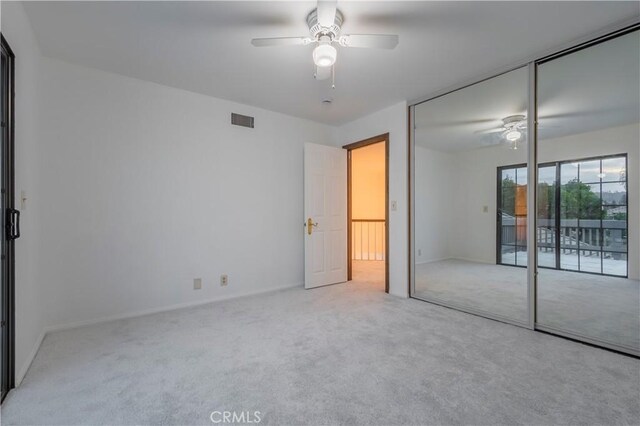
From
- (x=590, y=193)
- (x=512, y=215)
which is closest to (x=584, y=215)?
(x=590, y=193)

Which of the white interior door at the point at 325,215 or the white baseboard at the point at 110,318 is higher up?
the white interior door at the point at 325,215

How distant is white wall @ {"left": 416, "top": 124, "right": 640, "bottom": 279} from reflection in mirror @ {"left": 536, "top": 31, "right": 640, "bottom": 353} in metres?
0.01

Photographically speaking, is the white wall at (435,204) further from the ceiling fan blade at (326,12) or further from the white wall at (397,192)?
the ceiling fan blade at (326,12)

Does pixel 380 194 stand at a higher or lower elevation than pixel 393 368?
higher

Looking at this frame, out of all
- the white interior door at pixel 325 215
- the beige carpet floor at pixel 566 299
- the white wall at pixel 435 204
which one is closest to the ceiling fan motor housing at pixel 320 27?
the white interior door at pixel 325 215

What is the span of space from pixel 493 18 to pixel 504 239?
2.65 meters

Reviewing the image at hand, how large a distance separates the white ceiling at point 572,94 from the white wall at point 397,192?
12.4 inches

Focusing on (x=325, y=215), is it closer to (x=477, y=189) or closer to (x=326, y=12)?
(x=477, y=189)

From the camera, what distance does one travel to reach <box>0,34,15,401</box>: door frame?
1800 millimetres

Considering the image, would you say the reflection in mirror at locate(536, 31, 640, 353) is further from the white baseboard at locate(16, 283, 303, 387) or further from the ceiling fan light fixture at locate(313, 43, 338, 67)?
the white baseboard at locate(16, 283, 303, 387)

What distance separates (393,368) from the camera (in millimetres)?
2086

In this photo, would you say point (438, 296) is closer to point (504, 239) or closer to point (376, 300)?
point (376, 300)

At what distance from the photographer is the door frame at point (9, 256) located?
5.90 ft

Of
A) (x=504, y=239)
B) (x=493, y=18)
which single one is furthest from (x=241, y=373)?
(x=504, y=239)
